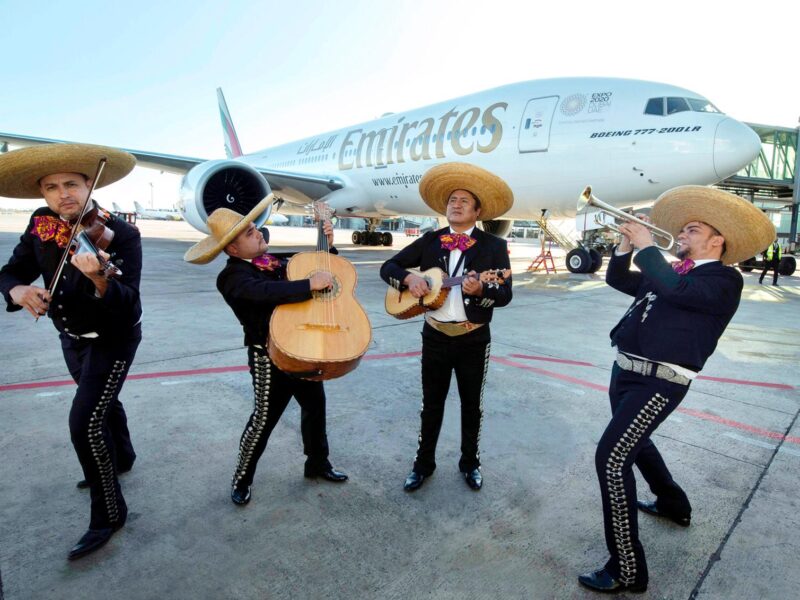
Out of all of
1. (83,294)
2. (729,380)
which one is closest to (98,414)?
(83,294)

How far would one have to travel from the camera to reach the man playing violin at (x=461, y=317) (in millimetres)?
2633

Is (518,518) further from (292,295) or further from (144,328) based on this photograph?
(144,328)

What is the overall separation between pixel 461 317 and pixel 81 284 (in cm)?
182

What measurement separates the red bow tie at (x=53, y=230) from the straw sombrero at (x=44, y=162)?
0.65 ft

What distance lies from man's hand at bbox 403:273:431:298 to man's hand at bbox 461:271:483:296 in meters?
0.25

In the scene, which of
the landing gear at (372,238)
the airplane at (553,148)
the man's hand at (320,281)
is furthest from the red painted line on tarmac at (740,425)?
the landing gear at (372,238)

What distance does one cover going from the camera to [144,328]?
18.5 ft

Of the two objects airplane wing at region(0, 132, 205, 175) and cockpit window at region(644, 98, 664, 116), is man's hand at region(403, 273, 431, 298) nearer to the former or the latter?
cockpit window at region(644, 98, 664, 116)

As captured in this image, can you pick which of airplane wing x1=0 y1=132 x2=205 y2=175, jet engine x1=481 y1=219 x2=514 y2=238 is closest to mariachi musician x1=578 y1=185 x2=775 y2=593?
jet engine x1=481 y1=219 x2=514 y2=238

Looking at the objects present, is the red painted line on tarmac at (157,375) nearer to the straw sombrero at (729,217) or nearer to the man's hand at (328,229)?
the man's hand at (328,229)

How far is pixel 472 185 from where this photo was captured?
2.71 m

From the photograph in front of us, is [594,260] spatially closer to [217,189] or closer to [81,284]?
[217,189]

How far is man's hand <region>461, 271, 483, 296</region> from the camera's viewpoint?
241cm

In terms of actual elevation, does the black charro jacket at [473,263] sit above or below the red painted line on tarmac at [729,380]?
above
